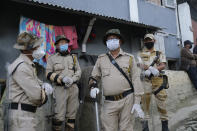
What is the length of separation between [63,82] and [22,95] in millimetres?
1634

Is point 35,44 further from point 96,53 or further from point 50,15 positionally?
point 96,53

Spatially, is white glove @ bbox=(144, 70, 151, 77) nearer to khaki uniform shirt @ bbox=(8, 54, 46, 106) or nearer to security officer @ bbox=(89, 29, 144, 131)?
security officer @ bbox=(89, 29, 144, 131)

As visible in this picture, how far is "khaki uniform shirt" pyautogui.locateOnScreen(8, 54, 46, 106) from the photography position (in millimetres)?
3169

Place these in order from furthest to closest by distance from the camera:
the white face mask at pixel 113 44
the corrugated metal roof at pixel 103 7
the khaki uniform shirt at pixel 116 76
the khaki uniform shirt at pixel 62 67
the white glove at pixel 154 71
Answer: the corrugated metal roof at pixel 103 7 < the white glove at pixel 154 71 < the khaki uniform shirt at pixel 62 67 < the white face mask at pixel 113 44 < the khaki uniform shirt at pixel 116 76

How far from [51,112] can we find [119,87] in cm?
182

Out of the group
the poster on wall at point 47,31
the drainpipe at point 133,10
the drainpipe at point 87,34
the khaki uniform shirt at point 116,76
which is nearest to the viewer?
the khaki uniform shirt at point 116,76

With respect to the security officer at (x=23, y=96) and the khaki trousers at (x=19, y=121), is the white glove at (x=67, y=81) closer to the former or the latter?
the security officer at (x=23, y=96)

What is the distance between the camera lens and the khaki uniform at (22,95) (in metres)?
3.11

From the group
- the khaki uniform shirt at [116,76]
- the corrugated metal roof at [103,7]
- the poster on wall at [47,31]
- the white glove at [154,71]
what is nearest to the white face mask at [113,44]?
the khaki uniform shirt at [116,76]

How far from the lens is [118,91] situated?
398cm

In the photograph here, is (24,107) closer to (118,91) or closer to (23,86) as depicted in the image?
(23,86)

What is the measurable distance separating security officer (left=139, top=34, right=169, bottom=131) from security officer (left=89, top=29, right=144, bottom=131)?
1424 mm

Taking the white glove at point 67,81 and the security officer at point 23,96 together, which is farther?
the white glove at point 67,81

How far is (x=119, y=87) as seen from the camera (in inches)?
157
